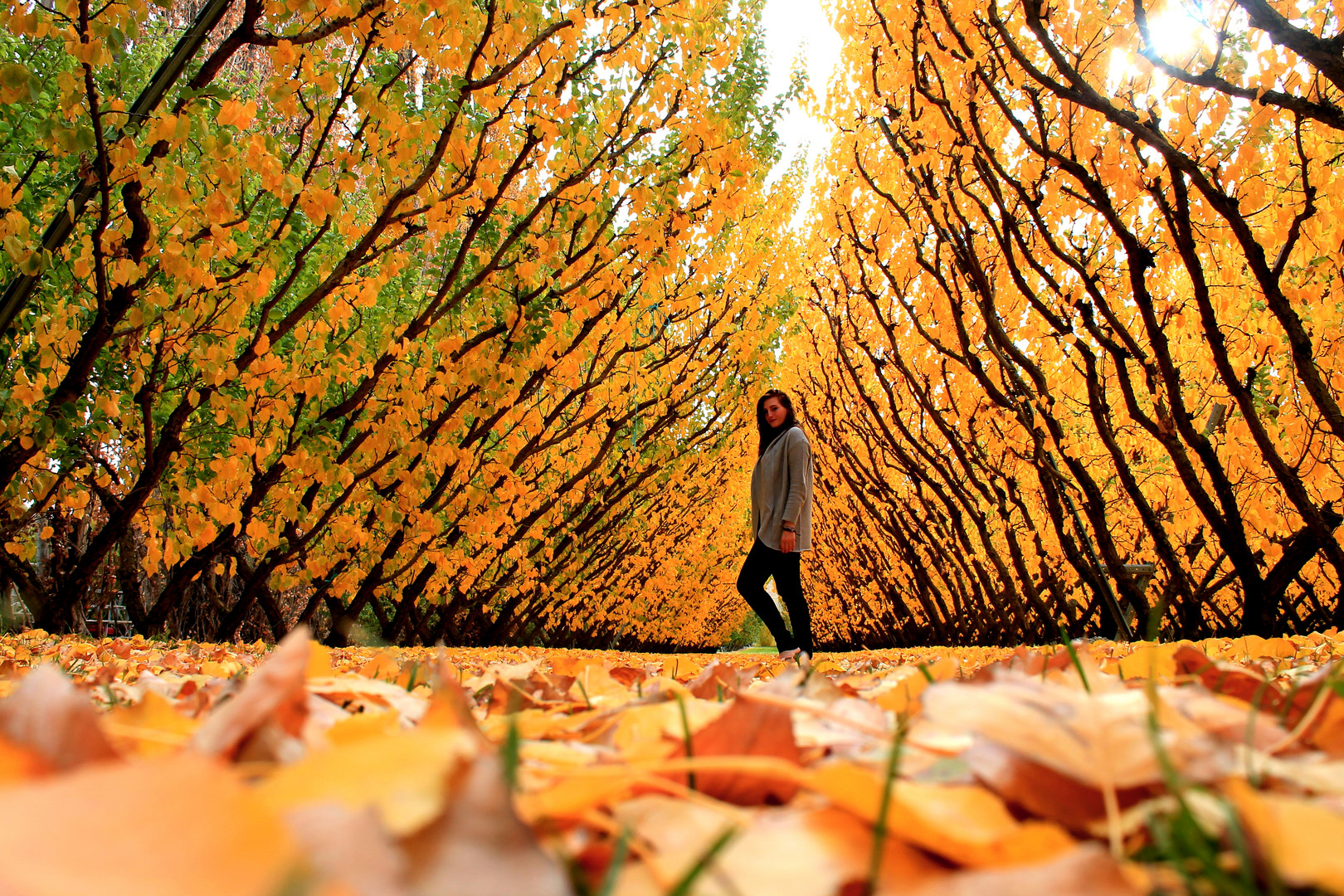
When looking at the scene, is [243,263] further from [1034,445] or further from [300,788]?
[1034,445]

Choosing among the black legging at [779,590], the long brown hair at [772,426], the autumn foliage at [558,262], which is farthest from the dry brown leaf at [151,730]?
the long brown hair at [772,426]

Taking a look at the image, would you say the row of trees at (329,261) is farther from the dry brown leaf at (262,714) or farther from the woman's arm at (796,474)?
the dry brown leaf at (262,714)

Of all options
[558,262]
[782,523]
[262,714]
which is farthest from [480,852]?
[558,262]

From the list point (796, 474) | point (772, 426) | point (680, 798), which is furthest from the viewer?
point (772, 426)

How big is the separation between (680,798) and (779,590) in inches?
176

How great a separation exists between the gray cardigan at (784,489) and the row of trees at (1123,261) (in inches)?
49.2

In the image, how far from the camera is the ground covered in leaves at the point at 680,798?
0.33 m

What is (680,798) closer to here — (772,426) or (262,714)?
(262,714)

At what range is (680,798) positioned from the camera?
55 centimetres

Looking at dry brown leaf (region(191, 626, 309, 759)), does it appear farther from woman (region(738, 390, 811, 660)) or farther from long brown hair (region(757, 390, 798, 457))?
long brown hair (region(757, 390, 798, 457))

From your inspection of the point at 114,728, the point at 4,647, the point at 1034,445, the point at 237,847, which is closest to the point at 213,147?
the point at 4,647

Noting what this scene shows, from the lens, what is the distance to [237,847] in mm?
321

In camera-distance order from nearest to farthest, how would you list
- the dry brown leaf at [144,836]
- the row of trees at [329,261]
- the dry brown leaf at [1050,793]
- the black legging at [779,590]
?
the dry brown leaf at [144,836]
the dry brown leaf at [1050,793]
the row of trees at [329,261]
the black legging at [779,590]

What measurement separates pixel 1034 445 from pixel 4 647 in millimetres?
5335
